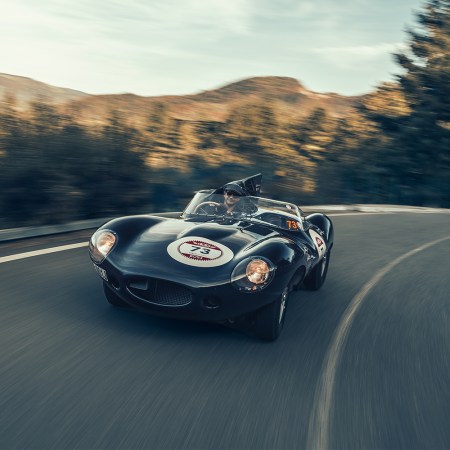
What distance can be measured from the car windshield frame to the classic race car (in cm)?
30

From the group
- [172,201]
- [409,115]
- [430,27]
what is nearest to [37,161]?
[172,201]

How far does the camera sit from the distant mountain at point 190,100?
41.3 feet

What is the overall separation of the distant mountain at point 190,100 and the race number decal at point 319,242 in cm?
652

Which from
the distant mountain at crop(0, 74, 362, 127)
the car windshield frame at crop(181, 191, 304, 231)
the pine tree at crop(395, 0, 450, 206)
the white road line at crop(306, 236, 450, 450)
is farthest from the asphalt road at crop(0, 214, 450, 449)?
the pine tree at crop(395, 0, 450, 206)

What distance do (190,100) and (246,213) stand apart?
5250 inches

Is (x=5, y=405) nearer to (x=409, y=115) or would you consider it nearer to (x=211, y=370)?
(x=211, y=370)

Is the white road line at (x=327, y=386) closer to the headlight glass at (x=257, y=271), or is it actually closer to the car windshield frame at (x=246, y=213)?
the headlight glass at (x=257, y=271)

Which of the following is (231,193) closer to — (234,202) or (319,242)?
(234,202)

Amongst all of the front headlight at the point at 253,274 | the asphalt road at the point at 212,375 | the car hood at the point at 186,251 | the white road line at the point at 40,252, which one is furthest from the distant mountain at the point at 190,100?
the front headlight at the point at 253,274

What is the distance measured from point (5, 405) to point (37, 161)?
6.99 metres

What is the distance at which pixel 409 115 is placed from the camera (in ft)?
129

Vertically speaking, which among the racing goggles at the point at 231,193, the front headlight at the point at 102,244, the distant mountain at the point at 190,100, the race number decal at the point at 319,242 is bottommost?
the distant mountain at the point at 190,100

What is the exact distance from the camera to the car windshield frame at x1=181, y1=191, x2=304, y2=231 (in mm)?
6061

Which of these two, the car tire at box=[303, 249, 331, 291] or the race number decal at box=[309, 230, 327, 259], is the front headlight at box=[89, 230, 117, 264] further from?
the car tire at box=[303, 249, 331, 291]
